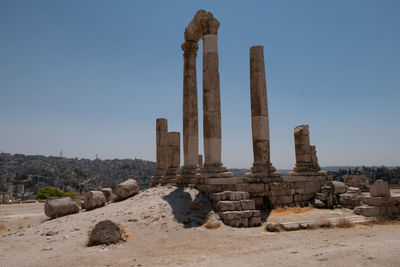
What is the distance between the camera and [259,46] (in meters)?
17.1

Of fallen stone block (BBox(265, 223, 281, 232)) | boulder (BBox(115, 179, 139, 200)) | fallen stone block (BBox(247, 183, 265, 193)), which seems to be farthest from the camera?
boulder (BBox(115, 179, 139, 200))

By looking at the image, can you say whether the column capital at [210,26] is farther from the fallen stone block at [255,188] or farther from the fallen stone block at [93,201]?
the fallen stone block at [93,201]

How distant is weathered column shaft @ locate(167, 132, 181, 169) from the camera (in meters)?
20.4

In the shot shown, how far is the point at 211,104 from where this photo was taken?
1509 cm

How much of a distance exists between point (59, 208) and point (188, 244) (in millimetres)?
8979

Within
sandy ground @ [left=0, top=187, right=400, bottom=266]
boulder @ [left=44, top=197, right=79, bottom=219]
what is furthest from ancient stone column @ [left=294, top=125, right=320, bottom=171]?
boulder @ [left=44, top=197, right=79, bottom=219]

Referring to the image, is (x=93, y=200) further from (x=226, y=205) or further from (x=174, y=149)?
(x=226, y=205)

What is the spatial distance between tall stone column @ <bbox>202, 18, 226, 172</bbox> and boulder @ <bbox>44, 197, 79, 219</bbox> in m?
7.34

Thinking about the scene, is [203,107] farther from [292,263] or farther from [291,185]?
[292,263]

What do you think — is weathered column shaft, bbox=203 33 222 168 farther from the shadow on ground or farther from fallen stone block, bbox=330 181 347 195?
fallen stone block, bbox=330 181 347 195

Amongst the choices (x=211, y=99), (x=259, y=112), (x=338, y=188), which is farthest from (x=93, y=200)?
(x=338, y=188)

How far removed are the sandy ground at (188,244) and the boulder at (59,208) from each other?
6.72ft

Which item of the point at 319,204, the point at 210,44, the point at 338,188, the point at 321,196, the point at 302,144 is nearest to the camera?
the point at 210,44

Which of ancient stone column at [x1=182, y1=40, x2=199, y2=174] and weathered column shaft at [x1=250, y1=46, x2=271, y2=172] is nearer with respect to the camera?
weathered column shaft at [x1=250, y1=46, x2=271, y2=172]
